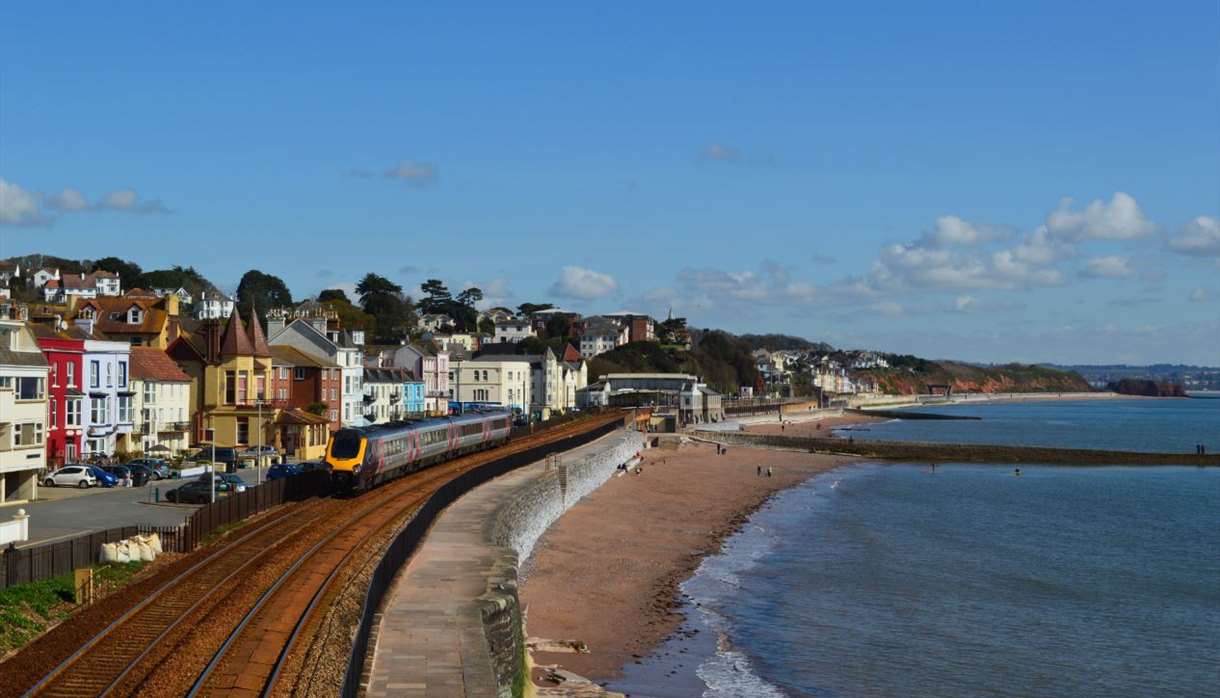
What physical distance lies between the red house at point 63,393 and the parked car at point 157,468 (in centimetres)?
326

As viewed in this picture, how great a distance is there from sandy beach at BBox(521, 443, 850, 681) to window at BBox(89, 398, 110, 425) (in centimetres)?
2225

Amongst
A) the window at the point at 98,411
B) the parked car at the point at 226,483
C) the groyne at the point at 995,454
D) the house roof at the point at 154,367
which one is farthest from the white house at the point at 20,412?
the groyne at the point at 995,454

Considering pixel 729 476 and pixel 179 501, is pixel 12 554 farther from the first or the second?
pixel 729 476

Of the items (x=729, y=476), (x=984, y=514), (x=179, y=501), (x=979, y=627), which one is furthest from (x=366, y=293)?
(x=979, y=627)

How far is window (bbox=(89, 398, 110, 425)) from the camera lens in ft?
182

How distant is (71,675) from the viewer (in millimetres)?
19109

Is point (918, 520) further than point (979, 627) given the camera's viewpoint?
Yes

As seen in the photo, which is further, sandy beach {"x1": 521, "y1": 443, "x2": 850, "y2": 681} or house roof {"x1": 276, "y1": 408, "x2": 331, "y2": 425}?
house roof {"x1": 276, "y1": 408, "x2": 331, "y2": 425}

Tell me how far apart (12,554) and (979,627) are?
2724 cm

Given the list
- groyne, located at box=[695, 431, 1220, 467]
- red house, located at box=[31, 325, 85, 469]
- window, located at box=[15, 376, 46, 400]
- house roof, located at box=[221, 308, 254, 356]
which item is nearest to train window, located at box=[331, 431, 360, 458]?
window, located at box=[15, 376, 46, 400]

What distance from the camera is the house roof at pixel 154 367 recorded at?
60969 mm

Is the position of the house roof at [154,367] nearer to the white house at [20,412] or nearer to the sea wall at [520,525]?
the white house at [20,412]

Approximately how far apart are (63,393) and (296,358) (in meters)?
23.9

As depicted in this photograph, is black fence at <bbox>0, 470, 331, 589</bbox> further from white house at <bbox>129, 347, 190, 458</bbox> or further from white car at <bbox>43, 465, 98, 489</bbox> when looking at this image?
white house at <bbox>129, 347, 190, 458</bbox>
